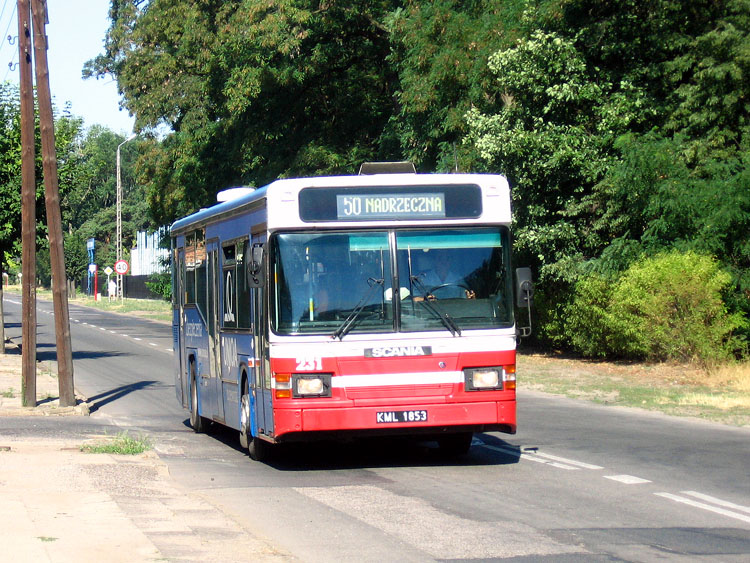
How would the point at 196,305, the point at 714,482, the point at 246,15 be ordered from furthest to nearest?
1. the point at 246,15
2. the point at 196,305
3. the point at 714,482

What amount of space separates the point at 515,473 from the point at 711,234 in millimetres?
14224

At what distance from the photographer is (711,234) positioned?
2462cm

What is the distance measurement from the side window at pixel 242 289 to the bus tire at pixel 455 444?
2.47 meters

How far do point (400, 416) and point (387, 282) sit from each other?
1.29m

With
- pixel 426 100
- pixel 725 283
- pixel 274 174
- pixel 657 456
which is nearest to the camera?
pixel 657 456

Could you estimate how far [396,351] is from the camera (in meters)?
11.7

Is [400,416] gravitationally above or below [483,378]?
below

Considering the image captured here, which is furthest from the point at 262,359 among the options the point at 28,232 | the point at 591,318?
the point at 591,318

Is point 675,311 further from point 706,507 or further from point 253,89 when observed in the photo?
point 253,89

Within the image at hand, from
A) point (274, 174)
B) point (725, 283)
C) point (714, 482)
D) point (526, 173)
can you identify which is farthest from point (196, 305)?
point (274, 174)

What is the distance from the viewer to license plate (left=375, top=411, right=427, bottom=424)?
38.4ft

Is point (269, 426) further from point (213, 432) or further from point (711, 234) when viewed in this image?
point (711, 234)

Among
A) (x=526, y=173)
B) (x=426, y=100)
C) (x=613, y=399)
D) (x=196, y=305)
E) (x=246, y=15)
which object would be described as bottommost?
(x=613, y=399)

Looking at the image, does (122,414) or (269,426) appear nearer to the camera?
(269,426)
